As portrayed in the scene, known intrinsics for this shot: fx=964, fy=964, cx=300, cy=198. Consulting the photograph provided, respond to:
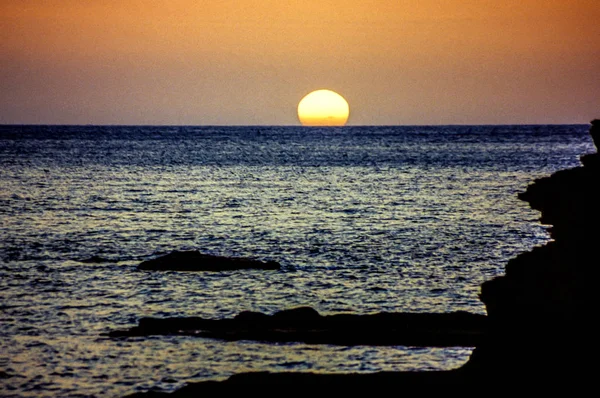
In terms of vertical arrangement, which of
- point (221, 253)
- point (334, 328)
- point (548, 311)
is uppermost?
point (548, 311)

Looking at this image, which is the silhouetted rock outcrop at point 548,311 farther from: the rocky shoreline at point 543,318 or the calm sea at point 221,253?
the calm sea at point 221,253

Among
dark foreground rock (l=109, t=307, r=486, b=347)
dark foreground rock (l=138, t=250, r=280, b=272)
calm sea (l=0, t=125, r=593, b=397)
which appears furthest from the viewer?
dark foreground rock (l=138, t=250, r=280, b=272)

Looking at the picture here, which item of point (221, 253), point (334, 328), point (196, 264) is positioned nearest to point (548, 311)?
point (334, 328)

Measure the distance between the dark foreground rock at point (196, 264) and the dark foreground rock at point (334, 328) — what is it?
10223 millimetres

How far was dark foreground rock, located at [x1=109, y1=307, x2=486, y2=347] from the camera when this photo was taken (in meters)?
24.7

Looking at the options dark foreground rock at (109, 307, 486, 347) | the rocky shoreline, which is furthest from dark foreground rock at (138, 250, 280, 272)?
the rocky shoreline

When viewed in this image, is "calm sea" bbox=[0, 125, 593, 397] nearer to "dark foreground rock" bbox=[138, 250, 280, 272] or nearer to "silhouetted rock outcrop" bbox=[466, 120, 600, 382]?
"dark foreground rock" bbox=[138, 250, 280, 272]

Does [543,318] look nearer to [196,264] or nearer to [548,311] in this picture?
[548,311]

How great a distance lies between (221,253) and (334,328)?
68.5ft

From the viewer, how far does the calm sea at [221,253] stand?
77.2 feet

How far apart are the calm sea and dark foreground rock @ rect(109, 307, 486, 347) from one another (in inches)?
20.0

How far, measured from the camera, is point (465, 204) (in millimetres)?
71875

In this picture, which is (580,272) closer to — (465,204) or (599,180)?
(599,180)

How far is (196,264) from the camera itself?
3778 centimetres
